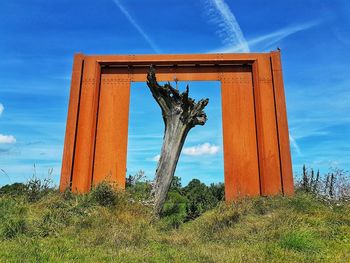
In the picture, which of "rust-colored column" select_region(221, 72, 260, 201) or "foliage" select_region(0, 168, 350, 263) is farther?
"rust-colored column" select_region(221, 72, 260, 201)

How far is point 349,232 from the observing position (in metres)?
5.92

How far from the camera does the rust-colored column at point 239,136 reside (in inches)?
377

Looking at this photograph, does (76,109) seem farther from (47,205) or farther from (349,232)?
(349,232)

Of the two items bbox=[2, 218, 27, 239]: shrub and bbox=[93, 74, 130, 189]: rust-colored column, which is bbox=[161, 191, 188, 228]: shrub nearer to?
bbox=[93, 74, 130, 189]: rust-colored column

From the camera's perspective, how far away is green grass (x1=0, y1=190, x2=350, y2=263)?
4.48 metres

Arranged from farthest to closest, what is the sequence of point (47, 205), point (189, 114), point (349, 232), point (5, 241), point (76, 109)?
point (76, 109) < point (189, 114) < point (47, 205) < point (349, 232) < point (5, 241)

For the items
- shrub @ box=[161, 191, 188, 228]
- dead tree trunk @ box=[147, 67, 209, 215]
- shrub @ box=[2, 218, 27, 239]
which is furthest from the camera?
dead tree trunk @ box=[147, 67, 209, 215]

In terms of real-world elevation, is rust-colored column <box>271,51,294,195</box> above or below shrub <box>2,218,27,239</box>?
above

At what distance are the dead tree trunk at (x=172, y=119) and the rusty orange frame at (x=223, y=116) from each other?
1.17 metres

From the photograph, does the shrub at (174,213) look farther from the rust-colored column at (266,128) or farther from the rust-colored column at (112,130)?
the rust-colored column at (266,128)

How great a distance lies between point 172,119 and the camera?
916 cm

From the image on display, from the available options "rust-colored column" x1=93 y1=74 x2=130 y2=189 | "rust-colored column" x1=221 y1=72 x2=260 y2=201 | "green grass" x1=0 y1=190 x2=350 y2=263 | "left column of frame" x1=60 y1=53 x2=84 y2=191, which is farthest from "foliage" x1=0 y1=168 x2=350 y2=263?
"rust-colored column" x1=93 y1=74 x2=130 y2=189

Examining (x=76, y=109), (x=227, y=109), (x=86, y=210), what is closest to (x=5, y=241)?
(x=86, y=210)

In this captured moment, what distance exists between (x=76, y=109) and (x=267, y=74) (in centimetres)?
586
